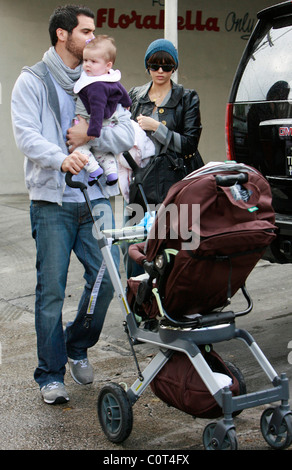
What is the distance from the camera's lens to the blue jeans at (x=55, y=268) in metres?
4.26

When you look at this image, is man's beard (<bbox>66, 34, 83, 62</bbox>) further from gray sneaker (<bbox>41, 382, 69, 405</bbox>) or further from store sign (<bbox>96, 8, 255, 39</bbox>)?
store sign (<bbox>96, 8, 255, 39</bbox>)

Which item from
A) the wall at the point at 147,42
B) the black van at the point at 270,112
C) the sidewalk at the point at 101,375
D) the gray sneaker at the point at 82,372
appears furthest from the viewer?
the wall at the point at 147,42

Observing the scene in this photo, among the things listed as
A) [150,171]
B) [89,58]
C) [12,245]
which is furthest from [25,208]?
[89,58]

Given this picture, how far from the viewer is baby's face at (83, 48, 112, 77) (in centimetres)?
412

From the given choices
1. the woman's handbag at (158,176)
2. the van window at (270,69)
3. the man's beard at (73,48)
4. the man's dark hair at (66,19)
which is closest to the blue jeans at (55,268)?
the woman's handbag at (158,176)

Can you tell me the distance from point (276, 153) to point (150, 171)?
875mm

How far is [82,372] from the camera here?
4.56 m

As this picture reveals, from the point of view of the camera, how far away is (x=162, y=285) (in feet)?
11.2

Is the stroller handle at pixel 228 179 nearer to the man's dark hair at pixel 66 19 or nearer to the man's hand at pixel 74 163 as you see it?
the man's hand at pixel 74 163

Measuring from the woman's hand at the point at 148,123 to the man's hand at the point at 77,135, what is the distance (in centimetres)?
90

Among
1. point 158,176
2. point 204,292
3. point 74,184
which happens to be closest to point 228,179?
point 204,292

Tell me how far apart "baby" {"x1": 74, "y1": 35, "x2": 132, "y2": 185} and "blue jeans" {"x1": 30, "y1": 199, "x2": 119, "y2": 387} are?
0.28 metres

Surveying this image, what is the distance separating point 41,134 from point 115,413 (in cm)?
165

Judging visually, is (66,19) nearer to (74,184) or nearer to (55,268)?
(74,184)
